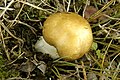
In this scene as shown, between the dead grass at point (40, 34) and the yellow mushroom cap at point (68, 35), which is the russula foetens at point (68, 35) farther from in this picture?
the dead grass at point (40, 34)

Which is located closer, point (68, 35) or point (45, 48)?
point (68, 35)

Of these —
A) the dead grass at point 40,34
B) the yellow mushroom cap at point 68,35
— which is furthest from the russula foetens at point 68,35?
the dead grass at point 40,34

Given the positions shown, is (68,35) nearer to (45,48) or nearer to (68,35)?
(68,35)

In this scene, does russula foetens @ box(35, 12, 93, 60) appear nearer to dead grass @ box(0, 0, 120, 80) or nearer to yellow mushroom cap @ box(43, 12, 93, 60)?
yellow mushroom cap @ box(43, 12, 93, 60)

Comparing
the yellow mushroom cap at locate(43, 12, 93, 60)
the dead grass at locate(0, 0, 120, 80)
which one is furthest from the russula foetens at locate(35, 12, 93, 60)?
the dead grass at locate(0, 0, 120, 80)

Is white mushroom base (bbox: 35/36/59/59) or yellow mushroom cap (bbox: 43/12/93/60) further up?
yellow mushroom cap (bbox: 43/12/93/60)

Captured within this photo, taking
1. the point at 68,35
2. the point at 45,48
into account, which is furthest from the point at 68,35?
the point at 45,48
